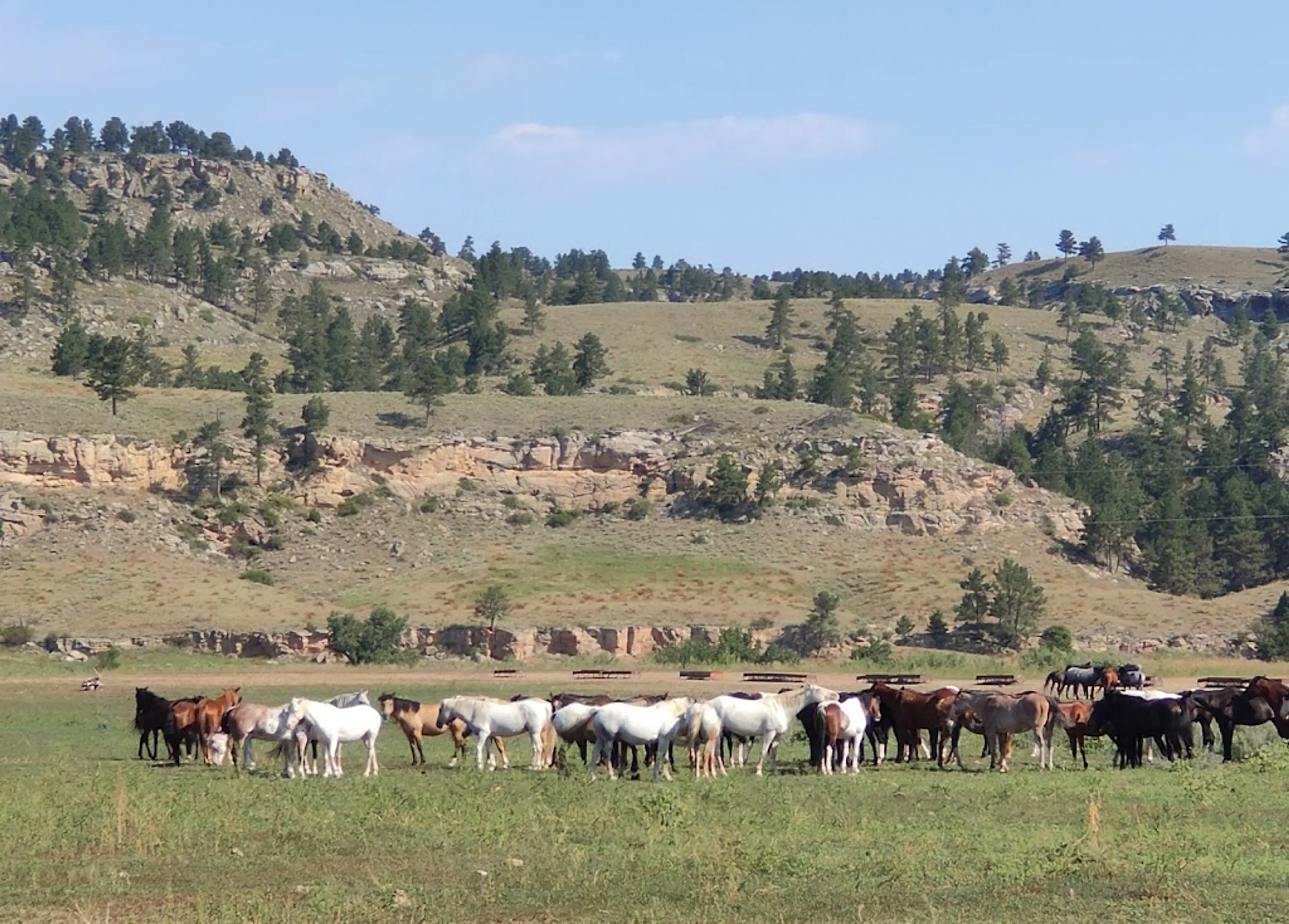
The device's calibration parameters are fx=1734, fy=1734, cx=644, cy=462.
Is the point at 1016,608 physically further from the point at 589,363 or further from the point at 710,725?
the point at 589,363

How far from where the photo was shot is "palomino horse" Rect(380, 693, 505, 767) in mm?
28078

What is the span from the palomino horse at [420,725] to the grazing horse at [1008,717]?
7.68 m

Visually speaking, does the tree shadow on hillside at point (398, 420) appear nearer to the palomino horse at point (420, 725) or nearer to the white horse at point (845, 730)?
the palomino horse at point (420, 725)

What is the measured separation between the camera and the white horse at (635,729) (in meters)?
26.0

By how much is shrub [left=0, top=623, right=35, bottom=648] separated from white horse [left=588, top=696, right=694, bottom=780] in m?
49.9

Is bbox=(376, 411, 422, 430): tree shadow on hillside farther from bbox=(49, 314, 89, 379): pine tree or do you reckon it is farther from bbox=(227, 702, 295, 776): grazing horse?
bbox=(227, 702, 295, 776): grazing horse

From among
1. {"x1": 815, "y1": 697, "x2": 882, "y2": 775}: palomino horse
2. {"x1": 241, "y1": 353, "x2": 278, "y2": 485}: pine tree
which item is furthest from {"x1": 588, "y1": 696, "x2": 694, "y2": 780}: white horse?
{"x1": 241, "y1": 353, "x2": 278, "y2": 485}: pine tree

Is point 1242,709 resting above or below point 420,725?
above

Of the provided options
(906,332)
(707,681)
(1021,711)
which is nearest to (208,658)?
(707,681)

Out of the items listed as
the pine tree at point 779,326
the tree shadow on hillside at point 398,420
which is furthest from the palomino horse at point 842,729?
the pine tree at point 779,326

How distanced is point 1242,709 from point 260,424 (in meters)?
71.3

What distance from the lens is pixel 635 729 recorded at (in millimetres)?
26000

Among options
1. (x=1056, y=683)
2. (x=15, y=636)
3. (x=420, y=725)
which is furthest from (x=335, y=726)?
(x=15, y=636)

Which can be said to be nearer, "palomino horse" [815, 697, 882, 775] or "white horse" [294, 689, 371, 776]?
A: "white horse" [294, 689, 371, 776]
